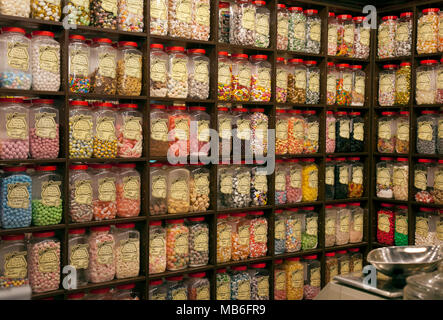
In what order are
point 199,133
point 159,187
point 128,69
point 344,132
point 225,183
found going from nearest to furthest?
point 128,69
point 159,187
point 199,133
point 225,183
point 344,132

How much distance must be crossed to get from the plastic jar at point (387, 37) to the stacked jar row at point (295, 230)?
1279 millimetres

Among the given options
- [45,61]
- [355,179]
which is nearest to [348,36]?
[355,179]

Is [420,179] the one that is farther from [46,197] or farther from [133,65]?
[46,197]

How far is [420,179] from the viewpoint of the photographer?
338 centimetres

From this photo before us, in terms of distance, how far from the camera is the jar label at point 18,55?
7.68 feet

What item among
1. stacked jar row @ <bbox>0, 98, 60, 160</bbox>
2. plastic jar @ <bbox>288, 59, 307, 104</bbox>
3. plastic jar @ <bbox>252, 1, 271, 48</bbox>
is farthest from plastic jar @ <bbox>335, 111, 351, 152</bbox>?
stacked jar row @ <bbox>0, 98, 60, 160</bbox>

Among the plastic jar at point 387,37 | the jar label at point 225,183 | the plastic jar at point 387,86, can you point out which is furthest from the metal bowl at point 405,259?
the plastic jar at point 387,37

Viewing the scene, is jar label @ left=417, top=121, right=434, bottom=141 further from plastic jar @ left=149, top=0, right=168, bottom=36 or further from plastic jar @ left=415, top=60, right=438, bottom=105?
plastic jar @ left=149, top=0, right=168, bottom=36

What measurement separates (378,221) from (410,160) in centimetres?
55

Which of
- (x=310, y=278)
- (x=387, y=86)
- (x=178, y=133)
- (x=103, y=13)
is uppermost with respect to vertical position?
(x=103, y=13)

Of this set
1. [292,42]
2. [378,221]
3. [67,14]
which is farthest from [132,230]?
[378,221]

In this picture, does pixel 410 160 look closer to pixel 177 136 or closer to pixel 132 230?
pixel 177 136

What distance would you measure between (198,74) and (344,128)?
1.24 m

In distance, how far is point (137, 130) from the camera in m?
2.72
